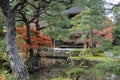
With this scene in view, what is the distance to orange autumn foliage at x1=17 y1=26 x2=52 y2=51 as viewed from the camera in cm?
1375

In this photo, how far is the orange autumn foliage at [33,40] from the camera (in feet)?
45.1

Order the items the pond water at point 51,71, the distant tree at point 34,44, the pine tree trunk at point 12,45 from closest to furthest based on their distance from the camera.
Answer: the pine tree trunk at point 12,45, the pond water at point 51,71, the distant tree at point 34,44

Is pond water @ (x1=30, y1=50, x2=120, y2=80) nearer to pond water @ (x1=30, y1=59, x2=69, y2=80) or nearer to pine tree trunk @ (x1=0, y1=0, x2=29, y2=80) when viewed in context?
pond water @ (x1=30, y1=59, x2=69, y2=80)

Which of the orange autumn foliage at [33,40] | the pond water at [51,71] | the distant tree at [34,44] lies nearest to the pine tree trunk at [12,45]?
the pond water at [51,71]

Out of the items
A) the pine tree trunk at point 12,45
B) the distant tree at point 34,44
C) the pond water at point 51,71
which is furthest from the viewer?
the distant tree at point 34,44

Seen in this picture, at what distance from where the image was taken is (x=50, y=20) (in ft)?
45.8

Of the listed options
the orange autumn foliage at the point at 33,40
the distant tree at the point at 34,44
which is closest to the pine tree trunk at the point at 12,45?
the distant tree at the point at 34,44

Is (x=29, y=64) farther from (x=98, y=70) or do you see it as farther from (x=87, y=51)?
(x=98, y=70)

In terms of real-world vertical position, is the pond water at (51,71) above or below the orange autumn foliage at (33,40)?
below

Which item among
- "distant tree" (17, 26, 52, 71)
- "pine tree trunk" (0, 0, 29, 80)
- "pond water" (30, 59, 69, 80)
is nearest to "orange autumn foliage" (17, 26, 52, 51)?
"distant tree" (17, 26, 52, 71)

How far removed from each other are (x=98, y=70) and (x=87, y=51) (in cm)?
930

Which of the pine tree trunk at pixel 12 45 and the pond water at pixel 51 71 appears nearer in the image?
the pine tree trunk at pixel 12 45

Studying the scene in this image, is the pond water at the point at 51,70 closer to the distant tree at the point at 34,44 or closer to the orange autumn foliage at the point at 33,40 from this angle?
the distant tree at the point at 34,44

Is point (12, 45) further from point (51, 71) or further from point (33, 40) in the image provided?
point (33, 40)
